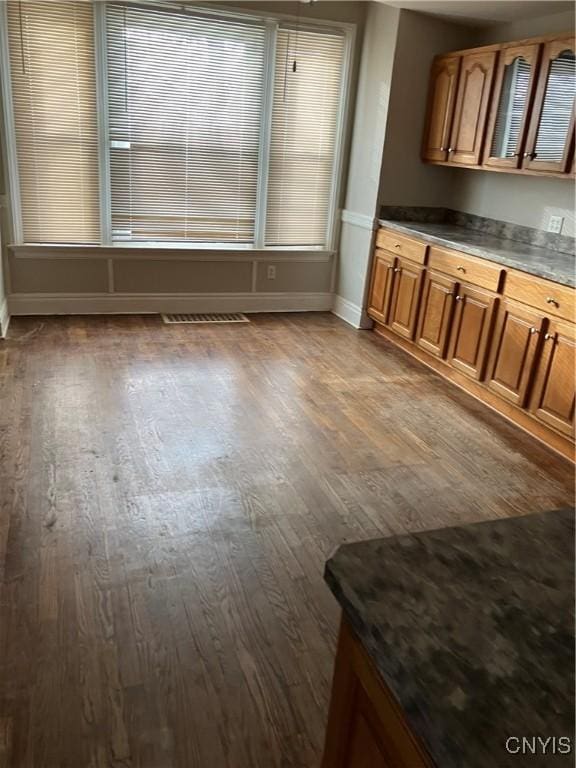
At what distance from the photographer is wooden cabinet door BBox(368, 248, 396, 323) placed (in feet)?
15.8

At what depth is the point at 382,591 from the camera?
2.89 ft

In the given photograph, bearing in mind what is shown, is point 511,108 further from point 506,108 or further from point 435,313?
point 435,313

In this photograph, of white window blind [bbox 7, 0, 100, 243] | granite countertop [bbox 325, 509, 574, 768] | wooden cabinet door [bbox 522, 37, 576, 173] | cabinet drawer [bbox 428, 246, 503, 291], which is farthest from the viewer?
white window blind [bbox 7, 0, 100, 243]

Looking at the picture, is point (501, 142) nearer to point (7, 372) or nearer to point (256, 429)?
point (256, 429)

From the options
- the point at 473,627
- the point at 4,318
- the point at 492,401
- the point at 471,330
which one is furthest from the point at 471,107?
the point at 473,627

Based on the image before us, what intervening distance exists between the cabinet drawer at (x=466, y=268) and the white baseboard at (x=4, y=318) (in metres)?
3.03

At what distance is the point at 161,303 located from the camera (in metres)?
5.28

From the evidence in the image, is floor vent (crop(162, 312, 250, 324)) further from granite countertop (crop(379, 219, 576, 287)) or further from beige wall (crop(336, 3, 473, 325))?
granite countertop (crop(379, 219, 576, 287))

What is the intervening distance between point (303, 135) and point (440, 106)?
1.15 metres

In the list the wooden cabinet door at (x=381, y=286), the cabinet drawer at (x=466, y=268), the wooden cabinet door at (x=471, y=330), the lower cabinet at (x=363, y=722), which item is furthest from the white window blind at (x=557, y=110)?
the lower cabinet at (x=363, y=722)

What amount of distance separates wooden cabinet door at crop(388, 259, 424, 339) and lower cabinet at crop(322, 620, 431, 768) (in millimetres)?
3741

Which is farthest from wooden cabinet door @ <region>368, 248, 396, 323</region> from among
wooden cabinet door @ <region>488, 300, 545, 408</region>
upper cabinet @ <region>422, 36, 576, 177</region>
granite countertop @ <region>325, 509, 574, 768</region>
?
→ granite countertop @ <region>325, 509, 574, 768</region>

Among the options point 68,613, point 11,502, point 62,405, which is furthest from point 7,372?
point 68,613

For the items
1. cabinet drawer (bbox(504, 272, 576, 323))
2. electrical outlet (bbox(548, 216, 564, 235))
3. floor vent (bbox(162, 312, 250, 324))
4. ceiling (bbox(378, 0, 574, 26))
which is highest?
ceiling (bbox(378, 0, 574, 26))
